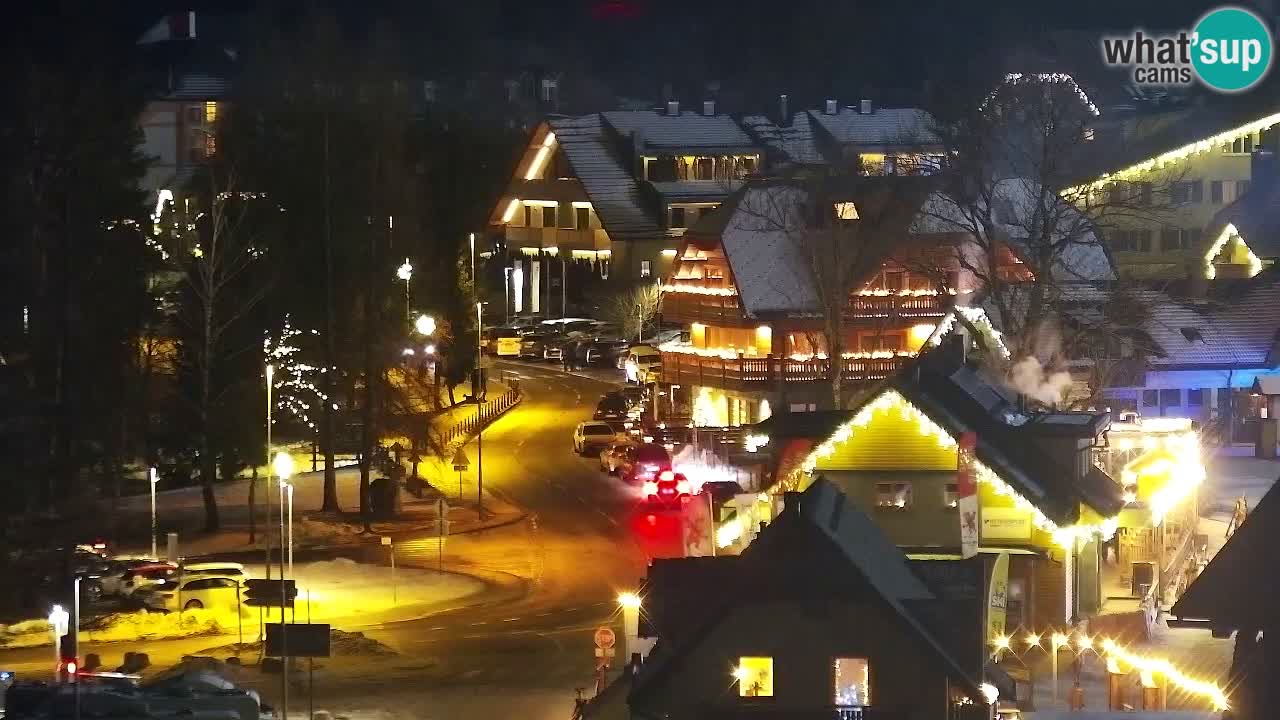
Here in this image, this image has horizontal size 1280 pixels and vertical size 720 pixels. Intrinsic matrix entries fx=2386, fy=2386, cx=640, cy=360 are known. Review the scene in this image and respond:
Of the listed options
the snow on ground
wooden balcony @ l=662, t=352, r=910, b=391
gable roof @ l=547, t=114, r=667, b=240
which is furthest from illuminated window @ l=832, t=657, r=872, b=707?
gable roof @ l=547, t=114, r=667, b=240

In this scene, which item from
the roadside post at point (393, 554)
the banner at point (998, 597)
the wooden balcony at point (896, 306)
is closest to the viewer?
the banner at point (998, 597)

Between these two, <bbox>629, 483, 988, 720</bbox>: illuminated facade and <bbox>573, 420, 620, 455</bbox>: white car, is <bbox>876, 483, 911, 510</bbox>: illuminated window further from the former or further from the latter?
<bbox>573, 420, 620, 455</bbox>: white car

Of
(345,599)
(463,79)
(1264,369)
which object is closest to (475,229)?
(463,79)

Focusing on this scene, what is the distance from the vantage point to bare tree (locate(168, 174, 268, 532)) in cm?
5366

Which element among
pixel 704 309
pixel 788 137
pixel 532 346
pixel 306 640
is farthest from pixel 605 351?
pixel 306 640

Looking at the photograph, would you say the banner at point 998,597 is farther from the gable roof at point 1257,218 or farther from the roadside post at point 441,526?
the gable roof at point 1257,218

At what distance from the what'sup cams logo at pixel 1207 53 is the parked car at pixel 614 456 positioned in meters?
44.0

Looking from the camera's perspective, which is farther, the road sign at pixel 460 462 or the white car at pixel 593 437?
the white car at pixel 593 437

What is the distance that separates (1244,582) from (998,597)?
16.6 metres

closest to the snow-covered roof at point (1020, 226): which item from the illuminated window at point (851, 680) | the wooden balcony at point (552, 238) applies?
the illuminated window at point (851, 680)

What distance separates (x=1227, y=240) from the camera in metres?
76.4

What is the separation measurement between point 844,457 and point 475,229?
62551 millimetres

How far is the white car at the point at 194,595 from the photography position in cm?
4206

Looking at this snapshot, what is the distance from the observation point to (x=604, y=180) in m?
101
